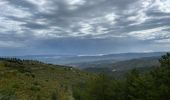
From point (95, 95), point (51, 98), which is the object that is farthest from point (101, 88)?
point (51, 98)

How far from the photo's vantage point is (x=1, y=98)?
17.1m

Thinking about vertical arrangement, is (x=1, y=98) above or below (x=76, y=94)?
above

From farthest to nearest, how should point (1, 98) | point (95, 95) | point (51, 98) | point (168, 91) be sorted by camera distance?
point (95, 95) < point (168, 91) < point (51, 98) < point (1, 98)

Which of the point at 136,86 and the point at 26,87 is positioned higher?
the point at 26,87

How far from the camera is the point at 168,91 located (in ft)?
166

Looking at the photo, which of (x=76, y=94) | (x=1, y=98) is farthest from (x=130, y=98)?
(x=1, y=98)

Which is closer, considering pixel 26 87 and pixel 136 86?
pixel 26 87

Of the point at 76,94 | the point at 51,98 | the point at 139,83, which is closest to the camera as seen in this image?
the point at 51,98

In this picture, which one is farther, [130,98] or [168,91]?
[130,98]

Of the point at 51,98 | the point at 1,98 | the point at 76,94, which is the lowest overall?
the point at 76,94

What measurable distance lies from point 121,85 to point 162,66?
16.4m

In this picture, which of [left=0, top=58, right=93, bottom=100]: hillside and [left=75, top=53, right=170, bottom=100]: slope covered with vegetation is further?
[left=75, top=53, right=170, bottom=100]: slope covered with vegetation

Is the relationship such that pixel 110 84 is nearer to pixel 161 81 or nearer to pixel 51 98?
pixel 161 81

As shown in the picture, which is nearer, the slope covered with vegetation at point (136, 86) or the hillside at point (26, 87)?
the hillside at point (26, 87)
